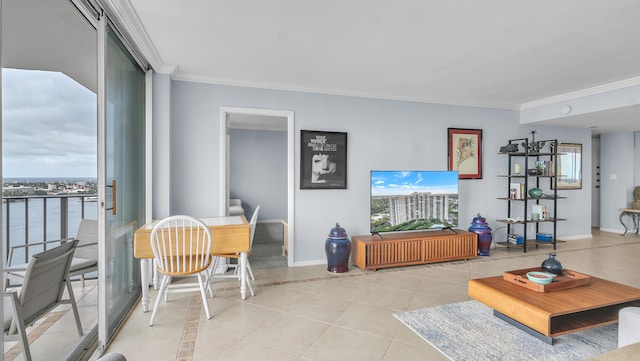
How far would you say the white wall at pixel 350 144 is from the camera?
12.5 ft

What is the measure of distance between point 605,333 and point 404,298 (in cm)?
147

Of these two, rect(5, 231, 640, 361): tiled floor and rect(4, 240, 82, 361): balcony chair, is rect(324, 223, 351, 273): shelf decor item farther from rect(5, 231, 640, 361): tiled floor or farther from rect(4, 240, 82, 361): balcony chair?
rect(4, 240, 82, 361): balcony chair

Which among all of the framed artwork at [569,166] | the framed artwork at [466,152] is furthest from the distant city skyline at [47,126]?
the framed artwork at [569,166]

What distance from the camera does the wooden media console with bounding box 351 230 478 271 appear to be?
3.98 m

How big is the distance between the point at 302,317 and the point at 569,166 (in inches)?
220

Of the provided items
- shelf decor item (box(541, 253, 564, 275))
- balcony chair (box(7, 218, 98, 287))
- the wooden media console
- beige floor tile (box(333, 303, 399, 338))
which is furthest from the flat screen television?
balcony chair (box(7, 218, 98, 287))

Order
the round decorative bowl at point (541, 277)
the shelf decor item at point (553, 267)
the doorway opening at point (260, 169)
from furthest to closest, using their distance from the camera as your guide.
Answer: the doorway opening at point (260, 169) < the shelf decor item at point (553, 267) < the round decorative bowl at point (541, 277)

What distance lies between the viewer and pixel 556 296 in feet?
7.72

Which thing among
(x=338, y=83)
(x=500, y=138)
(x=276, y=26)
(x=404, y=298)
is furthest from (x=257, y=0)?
(x=500, y=138)

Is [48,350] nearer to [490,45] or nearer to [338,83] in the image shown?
[338,83]

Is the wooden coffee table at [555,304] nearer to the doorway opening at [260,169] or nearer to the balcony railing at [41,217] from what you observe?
the balcony railing at [41,217]

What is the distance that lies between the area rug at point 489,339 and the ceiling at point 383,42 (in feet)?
7.48

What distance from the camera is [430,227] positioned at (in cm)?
441

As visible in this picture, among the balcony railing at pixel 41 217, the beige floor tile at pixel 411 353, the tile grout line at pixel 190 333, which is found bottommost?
the tile grout line at pixel 190 333
